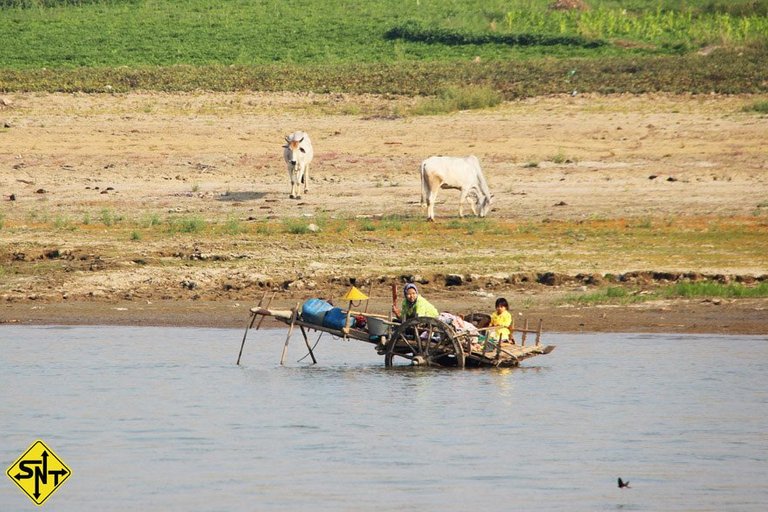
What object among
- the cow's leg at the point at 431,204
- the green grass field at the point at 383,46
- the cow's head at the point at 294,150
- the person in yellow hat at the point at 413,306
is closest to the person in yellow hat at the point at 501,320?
the person in yellow hat at the point at 413,306

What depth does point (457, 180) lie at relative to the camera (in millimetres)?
23000

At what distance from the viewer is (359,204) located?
2400 centimetres

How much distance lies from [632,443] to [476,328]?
2.52 m

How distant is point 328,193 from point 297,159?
81 cm

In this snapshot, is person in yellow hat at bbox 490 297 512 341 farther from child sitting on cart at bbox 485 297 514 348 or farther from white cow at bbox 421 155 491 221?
white cow at bbox 421 155 491 221

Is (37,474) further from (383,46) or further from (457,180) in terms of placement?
(383,46)

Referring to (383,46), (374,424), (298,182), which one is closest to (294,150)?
(298,182)

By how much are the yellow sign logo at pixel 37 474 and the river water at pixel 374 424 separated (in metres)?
0.18

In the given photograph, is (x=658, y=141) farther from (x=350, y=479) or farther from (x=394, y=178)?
(x=350, y=479)

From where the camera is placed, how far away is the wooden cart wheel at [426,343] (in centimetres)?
1470

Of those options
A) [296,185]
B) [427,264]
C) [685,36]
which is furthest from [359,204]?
[685,36]

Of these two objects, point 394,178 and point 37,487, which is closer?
point 37,487

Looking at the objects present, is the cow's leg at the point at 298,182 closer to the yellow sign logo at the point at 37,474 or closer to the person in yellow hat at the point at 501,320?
the person in yellow hat at the point at 501,320

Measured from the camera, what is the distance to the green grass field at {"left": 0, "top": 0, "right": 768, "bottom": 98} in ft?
108
